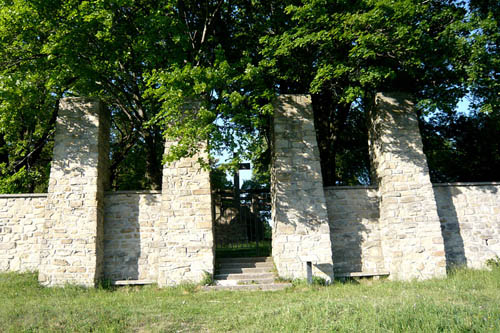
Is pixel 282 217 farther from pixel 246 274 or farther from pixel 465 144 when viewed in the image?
pixel 465 144

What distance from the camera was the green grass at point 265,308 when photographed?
4.60 m

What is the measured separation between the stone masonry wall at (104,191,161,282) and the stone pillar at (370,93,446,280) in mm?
5710

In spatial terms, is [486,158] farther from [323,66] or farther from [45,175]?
[45,175]

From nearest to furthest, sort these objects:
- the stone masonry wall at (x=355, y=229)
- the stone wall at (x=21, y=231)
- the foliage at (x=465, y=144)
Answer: the stone wall at (x=21, y=231) < the stone masonry wall at (x=355, y=229) < the foliage at (x=465, y=144)

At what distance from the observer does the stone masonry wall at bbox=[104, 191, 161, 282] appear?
8.38 meters

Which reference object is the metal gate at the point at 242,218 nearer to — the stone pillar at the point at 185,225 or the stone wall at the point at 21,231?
the stone pillar at the point at 185,225

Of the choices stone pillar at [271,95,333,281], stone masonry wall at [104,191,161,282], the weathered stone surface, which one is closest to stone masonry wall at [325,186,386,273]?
the weathered stone surface

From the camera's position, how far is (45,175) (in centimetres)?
1351

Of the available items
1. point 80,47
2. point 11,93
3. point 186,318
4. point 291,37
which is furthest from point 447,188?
point 11,93

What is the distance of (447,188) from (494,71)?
9.82 feet

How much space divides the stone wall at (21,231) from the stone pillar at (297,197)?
5920 millimetres

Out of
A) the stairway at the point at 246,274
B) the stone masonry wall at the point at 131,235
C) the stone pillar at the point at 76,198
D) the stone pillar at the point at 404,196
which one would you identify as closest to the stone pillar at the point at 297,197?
the stairway at the point at 246,274

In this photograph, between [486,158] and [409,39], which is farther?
[486,158]

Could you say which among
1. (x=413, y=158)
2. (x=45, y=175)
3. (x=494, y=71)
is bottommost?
(x=413, y=158)
